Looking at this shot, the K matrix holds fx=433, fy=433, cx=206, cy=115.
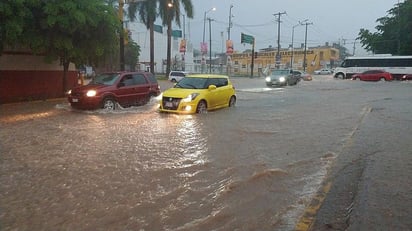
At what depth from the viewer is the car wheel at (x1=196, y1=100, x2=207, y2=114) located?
1493 centimetres

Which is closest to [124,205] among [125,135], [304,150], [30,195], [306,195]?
[30,195]

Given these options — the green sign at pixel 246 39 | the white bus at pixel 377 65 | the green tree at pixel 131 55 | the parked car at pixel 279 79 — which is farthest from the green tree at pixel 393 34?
the green tree at pixel 131 55

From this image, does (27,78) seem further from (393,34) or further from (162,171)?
(393,34)

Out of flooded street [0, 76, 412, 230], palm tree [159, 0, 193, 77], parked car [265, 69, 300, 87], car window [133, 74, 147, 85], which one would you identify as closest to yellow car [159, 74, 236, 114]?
flooded street [0, 76, 412, 230]

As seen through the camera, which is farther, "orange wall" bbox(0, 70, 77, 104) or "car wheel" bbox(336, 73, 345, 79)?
"car wheel" bbox(336, 73, 345, 79)

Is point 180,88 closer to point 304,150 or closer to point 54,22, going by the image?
point 54,22

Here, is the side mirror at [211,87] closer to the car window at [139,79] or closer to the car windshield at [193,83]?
the car windshield at [193,83]

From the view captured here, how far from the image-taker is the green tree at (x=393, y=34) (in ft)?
189

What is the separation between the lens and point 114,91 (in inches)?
633

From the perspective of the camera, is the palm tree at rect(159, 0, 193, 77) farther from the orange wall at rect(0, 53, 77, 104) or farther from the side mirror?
the side mirror

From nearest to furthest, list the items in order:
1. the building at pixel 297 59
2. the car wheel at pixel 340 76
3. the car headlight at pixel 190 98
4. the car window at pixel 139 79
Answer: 1. the car headlight at pixel 190 98
2. the car window at pixel 139 79
3. the car wheel at pixel 340 76
4. the building at pixel 297 59

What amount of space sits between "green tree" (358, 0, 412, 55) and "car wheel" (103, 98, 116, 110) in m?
51.5

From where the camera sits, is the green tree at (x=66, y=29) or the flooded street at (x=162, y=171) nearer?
the flooded street at (x=162, y=171)

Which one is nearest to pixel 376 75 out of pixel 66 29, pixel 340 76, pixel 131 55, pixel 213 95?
→ pixel 340 76
